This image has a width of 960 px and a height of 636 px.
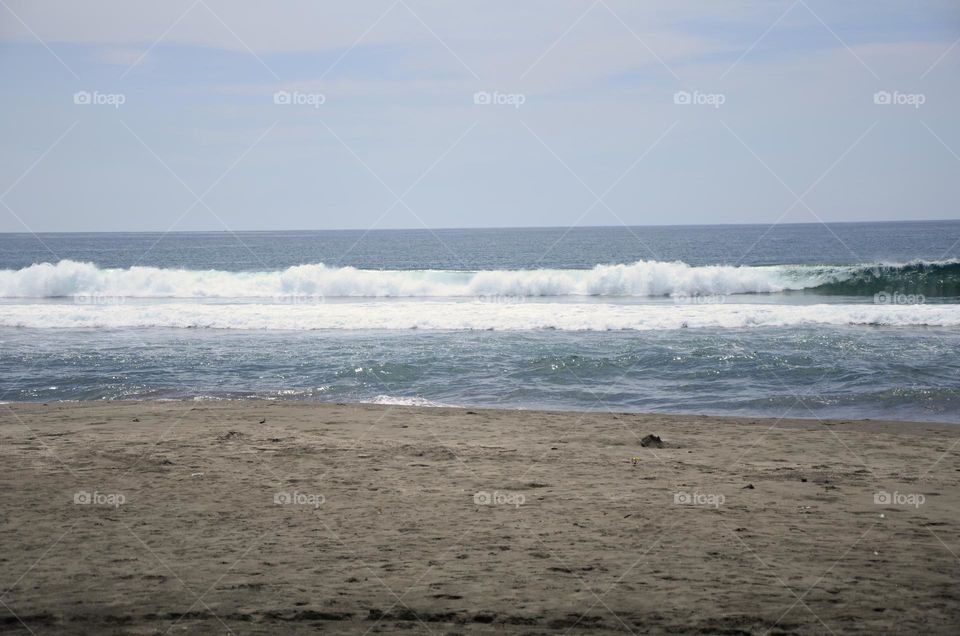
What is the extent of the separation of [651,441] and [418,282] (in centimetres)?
A: 2736

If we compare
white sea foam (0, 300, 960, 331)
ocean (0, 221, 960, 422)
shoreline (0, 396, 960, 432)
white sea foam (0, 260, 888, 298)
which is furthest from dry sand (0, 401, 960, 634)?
white sea foam (0, 260, 888, 298)

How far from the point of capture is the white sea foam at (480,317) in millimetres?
20438

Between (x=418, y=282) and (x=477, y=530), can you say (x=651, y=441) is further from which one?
(x=418, y=282)

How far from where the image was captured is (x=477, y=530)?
613cm

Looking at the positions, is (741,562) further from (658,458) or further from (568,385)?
(568,385)

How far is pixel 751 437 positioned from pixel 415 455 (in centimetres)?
408

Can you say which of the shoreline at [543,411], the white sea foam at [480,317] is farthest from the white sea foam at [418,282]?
the shoreline at [543,411]

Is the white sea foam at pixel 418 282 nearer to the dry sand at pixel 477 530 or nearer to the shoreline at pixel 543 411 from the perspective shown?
the shoreline at pixel 543 411

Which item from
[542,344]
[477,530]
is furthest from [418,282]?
[477,530]

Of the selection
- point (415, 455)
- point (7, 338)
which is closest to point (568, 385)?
point (415, 455)

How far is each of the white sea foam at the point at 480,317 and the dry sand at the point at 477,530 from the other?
10634 mm

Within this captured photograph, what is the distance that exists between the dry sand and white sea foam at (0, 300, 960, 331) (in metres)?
10.6

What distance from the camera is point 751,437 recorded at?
381 inches

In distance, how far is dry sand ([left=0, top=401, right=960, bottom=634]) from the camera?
467cm
